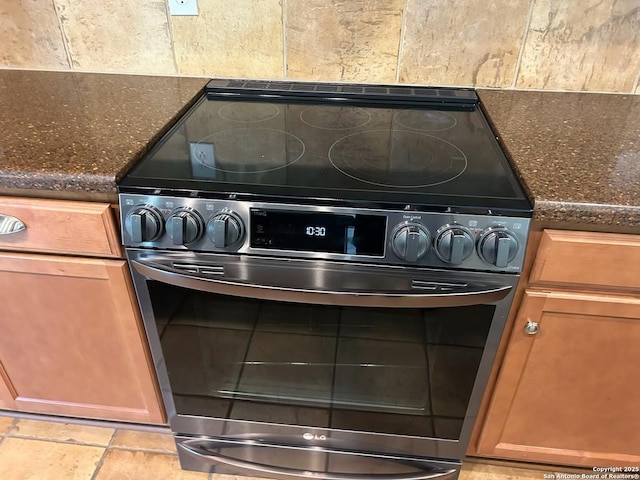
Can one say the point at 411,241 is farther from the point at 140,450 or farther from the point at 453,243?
the point at 140,450

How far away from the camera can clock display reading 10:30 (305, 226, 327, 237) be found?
0.87m

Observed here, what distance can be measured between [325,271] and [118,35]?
983 mm

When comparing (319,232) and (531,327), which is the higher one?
(319,232)

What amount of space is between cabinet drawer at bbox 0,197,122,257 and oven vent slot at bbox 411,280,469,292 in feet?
1.95

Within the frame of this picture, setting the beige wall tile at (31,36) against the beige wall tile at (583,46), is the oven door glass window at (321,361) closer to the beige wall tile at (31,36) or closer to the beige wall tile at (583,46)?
the beige wall tile at (583,46)

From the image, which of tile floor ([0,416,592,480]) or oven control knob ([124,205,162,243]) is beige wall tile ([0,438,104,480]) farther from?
oven control knob ([124,205,162,243])

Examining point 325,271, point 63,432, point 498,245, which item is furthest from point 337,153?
point 63,432

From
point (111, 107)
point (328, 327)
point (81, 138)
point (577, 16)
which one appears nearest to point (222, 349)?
point (328, 327)

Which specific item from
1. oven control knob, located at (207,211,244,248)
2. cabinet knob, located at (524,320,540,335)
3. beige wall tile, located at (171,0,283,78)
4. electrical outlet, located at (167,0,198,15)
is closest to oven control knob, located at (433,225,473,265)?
cabinet knob, located at (524,320,540,335)

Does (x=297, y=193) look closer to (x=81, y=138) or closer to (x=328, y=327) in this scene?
(x=328, y=327)

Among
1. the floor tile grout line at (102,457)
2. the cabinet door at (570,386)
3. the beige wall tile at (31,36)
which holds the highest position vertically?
the beige wall tile at (31,36)

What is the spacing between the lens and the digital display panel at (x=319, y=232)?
860 millimetres

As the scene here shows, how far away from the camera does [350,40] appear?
4.33ft

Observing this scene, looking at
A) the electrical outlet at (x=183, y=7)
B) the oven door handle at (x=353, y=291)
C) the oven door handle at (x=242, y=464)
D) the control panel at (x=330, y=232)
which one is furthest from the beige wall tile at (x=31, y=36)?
the oven door handle at (x=242, y=464)
